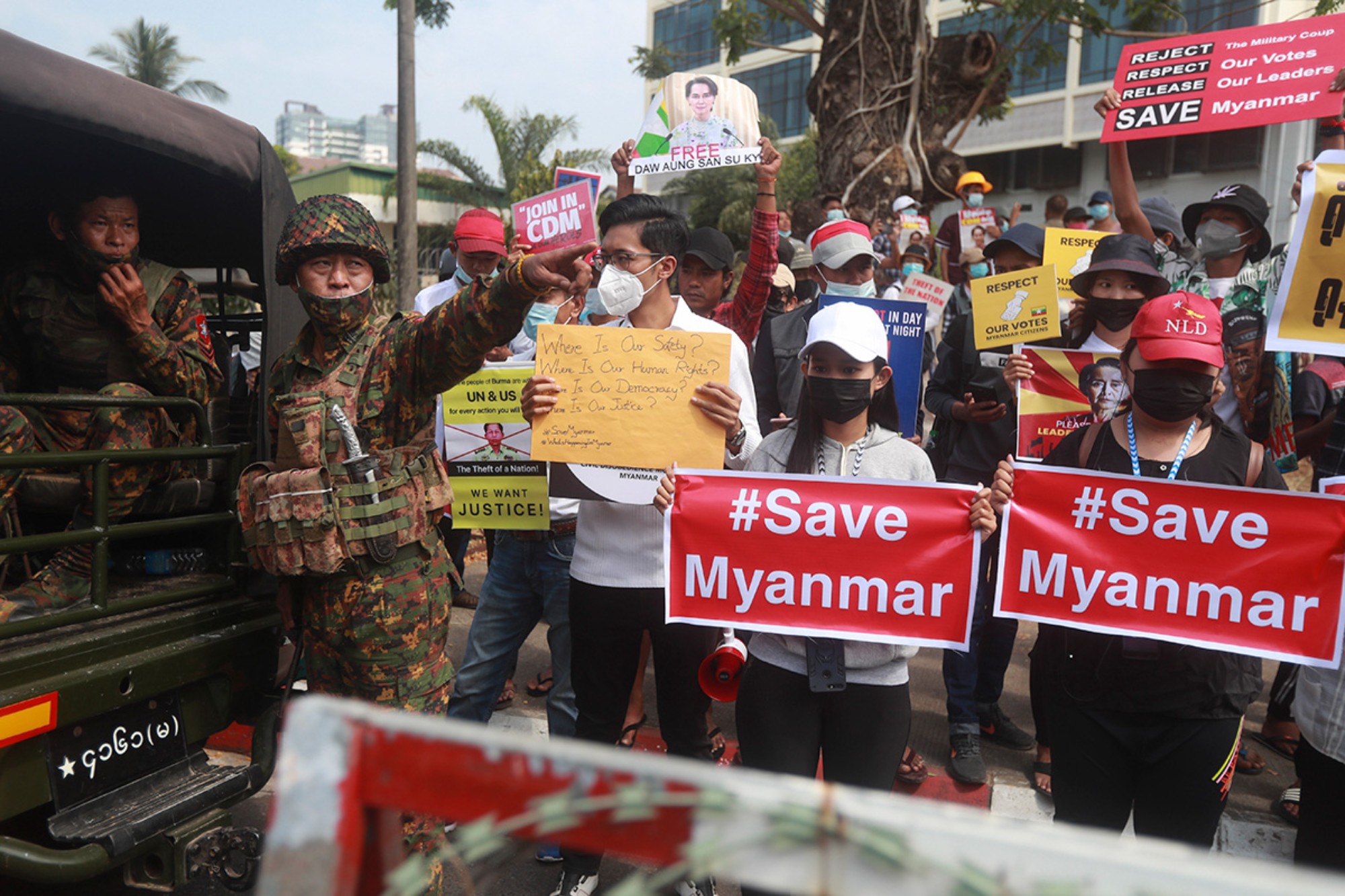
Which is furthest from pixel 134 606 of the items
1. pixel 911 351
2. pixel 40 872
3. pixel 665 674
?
pixel 911 351

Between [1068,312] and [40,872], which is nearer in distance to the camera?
[40,872]

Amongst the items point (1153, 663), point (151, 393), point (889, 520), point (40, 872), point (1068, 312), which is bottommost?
point (40, 872)

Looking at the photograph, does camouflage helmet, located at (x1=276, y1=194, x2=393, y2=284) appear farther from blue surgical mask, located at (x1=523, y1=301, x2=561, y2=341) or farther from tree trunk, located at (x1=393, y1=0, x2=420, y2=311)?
tree trunk, located at (x1=393, y1=0, x2=420, y2=311)

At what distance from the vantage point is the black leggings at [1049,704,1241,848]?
254cm

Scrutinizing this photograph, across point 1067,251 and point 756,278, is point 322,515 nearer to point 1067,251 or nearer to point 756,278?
point 756,278

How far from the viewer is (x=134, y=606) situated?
2.88m

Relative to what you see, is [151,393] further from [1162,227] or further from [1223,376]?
[1162,227]

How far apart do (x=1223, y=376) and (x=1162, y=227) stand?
1.76m

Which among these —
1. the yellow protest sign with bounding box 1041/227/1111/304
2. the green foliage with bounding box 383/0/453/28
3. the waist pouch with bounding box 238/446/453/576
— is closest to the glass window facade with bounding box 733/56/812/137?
the green foliage with bounding box 383/0/453/28

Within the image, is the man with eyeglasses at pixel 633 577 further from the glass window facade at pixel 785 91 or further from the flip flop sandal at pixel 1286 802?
the glass window facade at pixel 785 91

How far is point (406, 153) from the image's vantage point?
1209 cm

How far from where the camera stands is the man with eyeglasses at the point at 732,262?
174 inches

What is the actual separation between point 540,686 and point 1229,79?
4486 mm

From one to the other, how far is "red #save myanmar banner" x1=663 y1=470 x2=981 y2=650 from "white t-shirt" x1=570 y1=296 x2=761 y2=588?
13 cm
